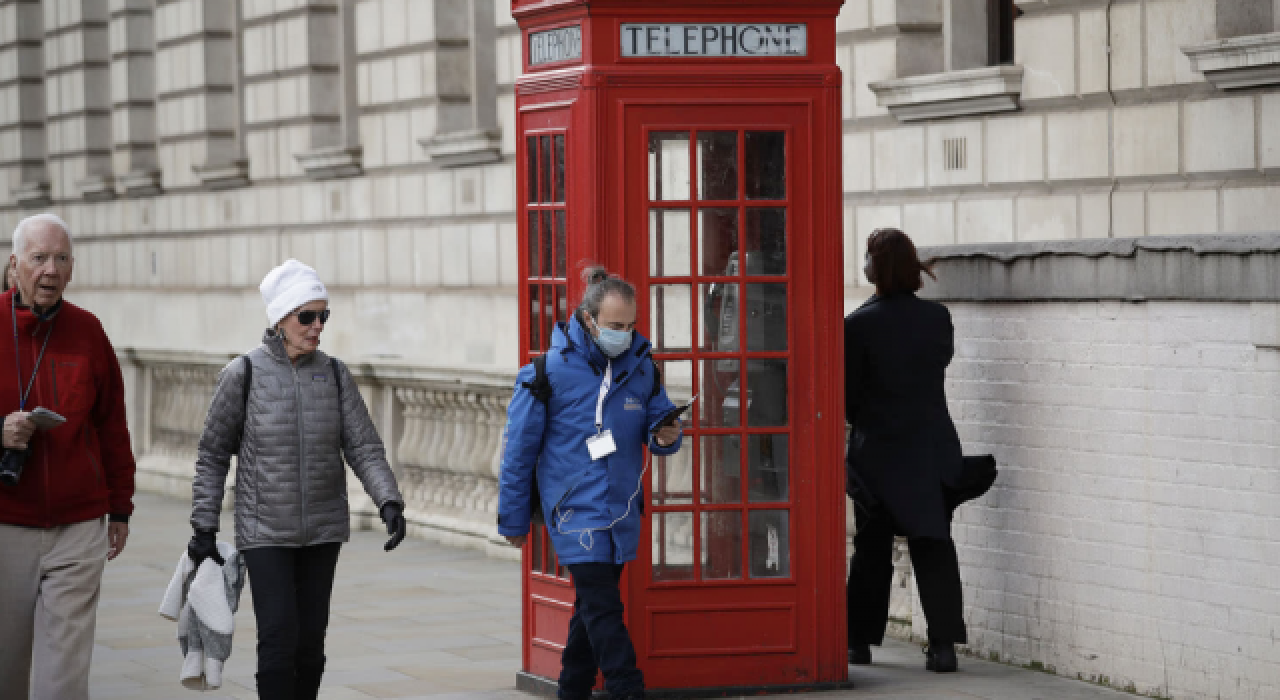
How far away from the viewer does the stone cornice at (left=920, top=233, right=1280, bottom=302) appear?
7.36 m

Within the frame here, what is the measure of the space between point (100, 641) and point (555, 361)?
159 inches

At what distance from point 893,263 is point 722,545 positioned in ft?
4.36

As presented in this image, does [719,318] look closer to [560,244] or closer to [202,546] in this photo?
[560,244]

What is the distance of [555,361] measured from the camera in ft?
23.2

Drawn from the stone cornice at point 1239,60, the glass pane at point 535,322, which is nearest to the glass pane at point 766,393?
Result: the glass pane at point 535,322

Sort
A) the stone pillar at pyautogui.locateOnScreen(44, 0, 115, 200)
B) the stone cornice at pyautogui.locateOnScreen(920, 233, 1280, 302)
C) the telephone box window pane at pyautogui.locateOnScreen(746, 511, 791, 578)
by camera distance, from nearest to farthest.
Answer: the stone cornice at pyautogui.locateOnScreen(920, 233, 1280, 302)
the telephone box window pane at pyautogui.locateOnScreen(746, 511, 791, 578)
the stone pillar at pyautogui.locateOnScreen(44, 0, 115, 200)

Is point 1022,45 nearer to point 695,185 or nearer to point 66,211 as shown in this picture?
point 695,185

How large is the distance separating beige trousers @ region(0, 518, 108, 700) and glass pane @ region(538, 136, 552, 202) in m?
2.21

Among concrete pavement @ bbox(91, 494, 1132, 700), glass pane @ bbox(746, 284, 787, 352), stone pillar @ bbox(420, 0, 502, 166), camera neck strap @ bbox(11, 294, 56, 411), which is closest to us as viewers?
camera neck strap @ bbox(11, 294, 56, 411)

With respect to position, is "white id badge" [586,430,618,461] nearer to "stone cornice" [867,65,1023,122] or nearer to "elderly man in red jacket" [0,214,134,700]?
"elderly man in red jacket" [0,214,134,700]

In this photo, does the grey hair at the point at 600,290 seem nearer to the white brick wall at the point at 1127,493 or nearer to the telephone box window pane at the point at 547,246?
the telephone box window pane at the point at 547,246

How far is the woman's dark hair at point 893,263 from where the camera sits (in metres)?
8.48

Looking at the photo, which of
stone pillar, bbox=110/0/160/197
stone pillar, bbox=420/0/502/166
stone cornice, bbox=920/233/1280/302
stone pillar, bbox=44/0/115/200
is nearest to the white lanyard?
stone cornice, bbox=920/233/1280/302

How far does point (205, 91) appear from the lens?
71.9 ft
